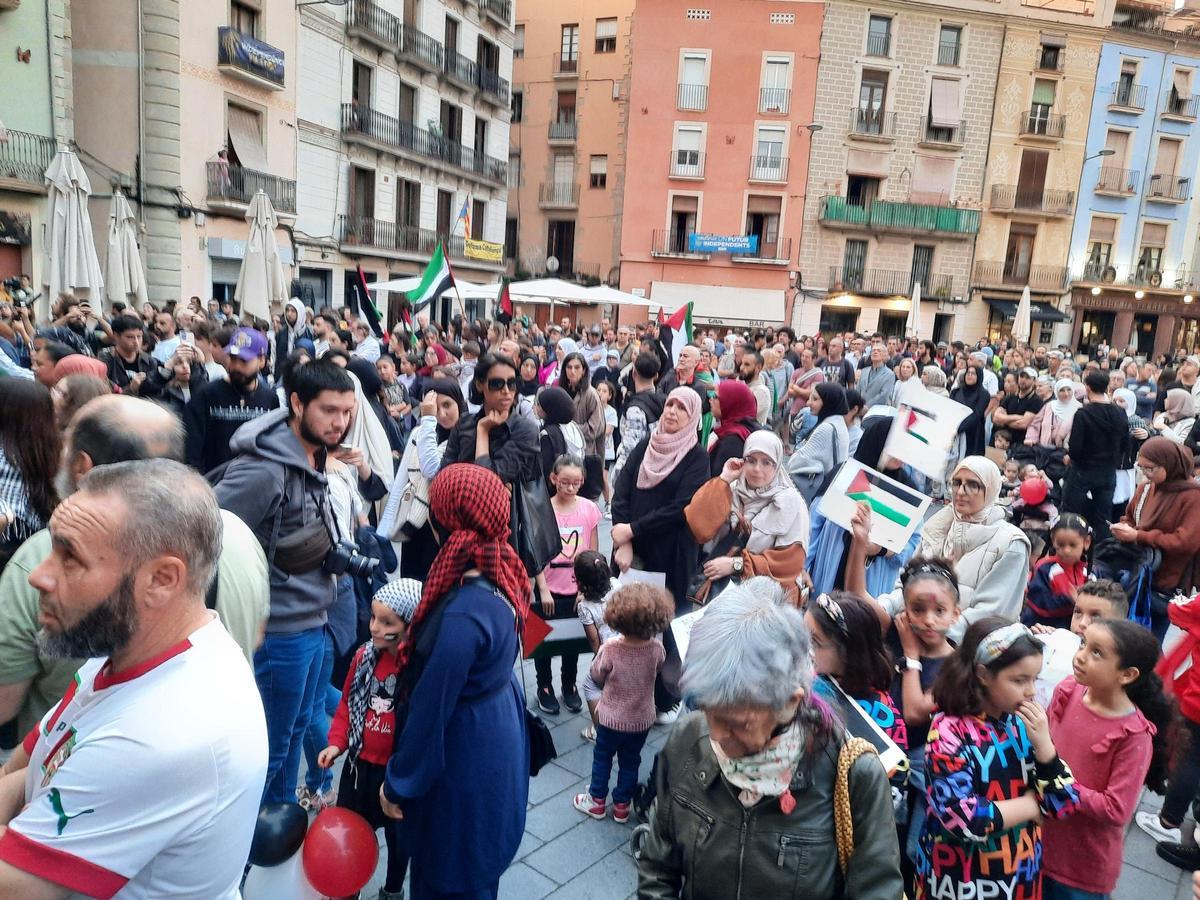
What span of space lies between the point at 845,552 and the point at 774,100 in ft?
97.7

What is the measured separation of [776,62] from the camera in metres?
30.0

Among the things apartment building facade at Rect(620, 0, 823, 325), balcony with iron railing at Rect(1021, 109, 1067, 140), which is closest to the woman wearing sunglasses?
apartment building facade at Rect(620, 0, 823, 325)

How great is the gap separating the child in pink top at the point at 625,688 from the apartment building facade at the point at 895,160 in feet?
95.3

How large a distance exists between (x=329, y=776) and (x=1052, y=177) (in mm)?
36195

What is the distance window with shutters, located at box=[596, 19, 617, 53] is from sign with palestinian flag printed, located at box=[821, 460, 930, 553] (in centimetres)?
3467

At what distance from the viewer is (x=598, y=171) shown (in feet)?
112

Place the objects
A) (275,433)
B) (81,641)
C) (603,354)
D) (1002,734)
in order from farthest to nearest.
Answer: (603,354) < (275,433) < (1002,734) < (81,641)

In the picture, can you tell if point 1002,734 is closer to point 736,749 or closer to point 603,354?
point 736,749

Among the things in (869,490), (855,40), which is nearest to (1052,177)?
(855,40)

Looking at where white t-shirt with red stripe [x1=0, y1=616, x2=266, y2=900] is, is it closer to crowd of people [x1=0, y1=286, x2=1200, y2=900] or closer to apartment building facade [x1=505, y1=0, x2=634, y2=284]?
crowd of people [x1=0, y1=286, x2=1200, y2=900]

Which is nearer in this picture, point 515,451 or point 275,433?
point 275,433

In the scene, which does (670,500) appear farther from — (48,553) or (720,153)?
(720,153)

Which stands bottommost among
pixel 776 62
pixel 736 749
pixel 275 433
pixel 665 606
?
pixel 665 606

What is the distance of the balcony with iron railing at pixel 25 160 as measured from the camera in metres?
15.2
